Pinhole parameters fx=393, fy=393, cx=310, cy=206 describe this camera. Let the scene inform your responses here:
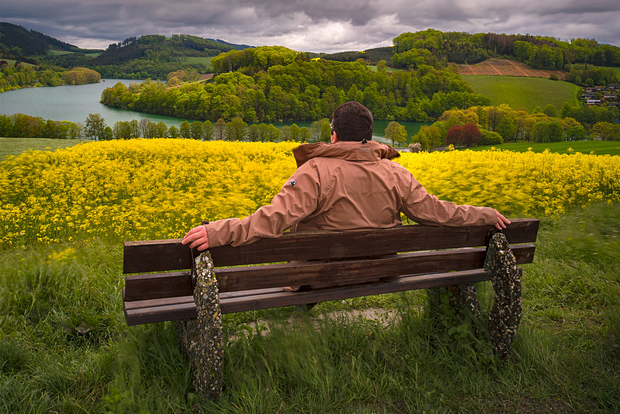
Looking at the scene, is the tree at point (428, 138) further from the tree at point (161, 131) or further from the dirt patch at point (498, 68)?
the dirt patch at point (498, 68)

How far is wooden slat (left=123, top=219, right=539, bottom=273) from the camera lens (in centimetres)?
190

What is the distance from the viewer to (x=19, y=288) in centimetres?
316

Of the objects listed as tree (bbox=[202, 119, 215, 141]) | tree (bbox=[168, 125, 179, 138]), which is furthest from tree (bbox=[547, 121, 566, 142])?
tree (bbox=[168, 125, 179, 138])

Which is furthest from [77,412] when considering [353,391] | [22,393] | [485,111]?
[485,111]

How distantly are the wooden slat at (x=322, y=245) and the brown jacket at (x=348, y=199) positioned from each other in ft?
0.25

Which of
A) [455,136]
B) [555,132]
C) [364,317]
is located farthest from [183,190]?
[555,132]

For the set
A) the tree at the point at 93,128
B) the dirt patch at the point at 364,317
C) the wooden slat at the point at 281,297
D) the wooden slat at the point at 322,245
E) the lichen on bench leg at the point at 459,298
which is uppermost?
the tree at the point at 93,128

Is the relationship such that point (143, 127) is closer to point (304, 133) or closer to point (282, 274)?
point (304, 133)

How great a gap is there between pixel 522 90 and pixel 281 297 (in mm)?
53308

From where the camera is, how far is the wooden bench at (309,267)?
195 cm

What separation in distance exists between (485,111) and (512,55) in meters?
31.8

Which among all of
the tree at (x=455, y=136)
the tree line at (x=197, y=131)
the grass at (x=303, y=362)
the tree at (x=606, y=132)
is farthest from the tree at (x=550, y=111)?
the grass at (x=303, y=362)

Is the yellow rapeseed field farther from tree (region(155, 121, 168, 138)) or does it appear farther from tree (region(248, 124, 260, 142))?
tree (region(248, 124, 260, 142))

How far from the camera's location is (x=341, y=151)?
222cm
